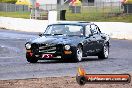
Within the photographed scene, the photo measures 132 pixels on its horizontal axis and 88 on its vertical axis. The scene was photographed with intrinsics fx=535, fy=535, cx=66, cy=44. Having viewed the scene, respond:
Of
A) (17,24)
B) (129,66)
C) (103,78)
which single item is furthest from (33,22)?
(103,78)

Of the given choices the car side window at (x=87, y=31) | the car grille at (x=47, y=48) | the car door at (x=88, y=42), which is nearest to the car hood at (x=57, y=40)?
the car grille at (x=47, y=48)

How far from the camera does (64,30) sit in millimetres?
17750

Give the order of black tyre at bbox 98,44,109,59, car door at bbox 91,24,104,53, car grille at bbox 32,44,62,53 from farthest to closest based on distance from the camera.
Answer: black tyre at bbox 98,44,109,59 → car door at bbox 91,24,104,53 → car grille at bbox 32,44,62,53

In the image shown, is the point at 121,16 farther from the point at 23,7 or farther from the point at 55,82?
the point at 55,82

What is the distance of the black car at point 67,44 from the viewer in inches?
650

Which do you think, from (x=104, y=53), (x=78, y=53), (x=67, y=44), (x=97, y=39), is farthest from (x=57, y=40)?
(x=104, y=53)

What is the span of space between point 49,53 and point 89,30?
7.92 feet

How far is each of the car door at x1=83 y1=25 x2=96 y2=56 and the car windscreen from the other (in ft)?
0.91

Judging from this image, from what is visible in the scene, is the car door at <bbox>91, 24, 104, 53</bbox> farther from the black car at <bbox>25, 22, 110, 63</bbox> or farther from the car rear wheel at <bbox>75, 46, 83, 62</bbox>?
the car rear wheel at <bbox>75, 46, 83, 62</bbox>

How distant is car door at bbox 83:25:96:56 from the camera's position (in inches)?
695

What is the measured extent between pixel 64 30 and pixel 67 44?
4.00ft

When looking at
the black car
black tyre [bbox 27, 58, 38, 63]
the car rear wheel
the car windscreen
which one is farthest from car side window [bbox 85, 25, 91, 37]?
black tyre [bbox 27, 58, 38, 63]

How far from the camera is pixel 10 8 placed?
83.4 meters

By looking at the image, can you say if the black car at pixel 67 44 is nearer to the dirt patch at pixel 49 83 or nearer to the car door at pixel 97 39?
the car door at pixel 97 39
